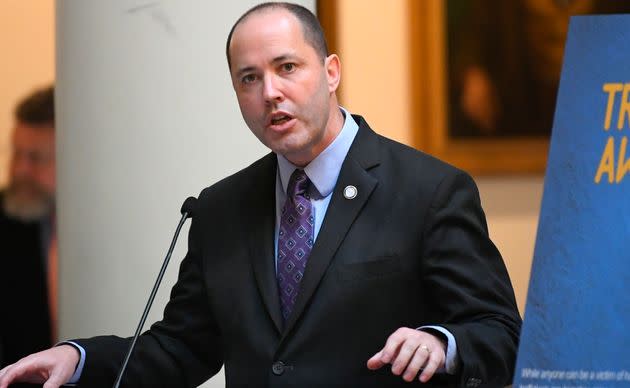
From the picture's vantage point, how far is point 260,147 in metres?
3.82

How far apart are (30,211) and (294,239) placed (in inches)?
154

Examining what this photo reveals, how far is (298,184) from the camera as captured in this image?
9.69ft

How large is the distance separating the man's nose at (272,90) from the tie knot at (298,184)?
225 millimetres

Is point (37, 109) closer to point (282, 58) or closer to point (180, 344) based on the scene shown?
point (180, 344)

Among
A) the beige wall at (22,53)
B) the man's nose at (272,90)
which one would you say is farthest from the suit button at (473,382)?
the beige wall at (22,53)

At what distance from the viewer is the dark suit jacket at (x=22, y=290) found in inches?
249

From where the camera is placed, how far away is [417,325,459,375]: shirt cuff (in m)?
2.46

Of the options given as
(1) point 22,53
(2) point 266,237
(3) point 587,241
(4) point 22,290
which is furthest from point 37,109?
(3) point 587,241

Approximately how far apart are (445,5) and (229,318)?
344 cm

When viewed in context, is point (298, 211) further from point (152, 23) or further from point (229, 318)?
point (152, 23)

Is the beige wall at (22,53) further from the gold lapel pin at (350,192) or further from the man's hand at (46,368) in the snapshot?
the gold lapel pin at (350,192)

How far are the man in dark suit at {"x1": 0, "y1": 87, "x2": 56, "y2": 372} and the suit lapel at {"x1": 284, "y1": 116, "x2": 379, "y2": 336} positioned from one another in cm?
388

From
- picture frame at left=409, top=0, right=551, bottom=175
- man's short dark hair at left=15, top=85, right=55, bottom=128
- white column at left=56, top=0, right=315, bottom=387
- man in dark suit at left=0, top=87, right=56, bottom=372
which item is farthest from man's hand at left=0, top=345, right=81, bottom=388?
man's short dark hair at left=15, top=85, right=55, bottom=128

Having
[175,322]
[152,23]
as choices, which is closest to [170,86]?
[152,23]
